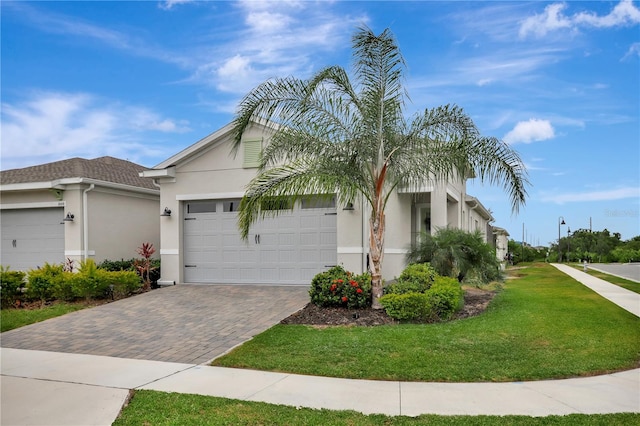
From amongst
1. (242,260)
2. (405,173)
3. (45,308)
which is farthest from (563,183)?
(45,308)

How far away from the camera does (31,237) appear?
16000mm

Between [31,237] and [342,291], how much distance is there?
12098 millimetres

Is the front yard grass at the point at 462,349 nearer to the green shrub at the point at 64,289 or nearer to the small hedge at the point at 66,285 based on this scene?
the small hedge at the point at 66,285

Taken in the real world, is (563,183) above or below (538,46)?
below

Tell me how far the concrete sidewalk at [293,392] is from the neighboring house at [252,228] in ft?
23.1

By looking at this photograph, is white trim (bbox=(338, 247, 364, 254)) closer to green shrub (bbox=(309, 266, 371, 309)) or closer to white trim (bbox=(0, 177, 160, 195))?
green shrub (bbox=(309, 266, 371, 309))

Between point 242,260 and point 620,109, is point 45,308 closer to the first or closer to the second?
point 242,260

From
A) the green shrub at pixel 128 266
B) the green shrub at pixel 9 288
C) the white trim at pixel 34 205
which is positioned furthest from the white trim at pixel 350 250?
the white trim at pixel 34 205

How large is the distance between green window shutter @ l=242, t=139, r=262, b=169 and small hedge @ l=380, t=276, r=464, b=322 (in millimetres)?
6412

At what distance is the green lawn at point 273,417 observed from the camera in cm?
438

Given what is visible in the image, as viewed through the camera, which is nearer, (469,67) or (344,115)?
(344,115)

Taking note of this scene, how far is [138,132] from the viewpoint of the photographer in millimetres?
14203

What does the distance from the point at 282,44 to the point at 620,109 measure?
8.96 metres

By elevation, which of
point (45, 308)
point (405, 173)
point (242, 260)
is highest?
point (405, 173)
